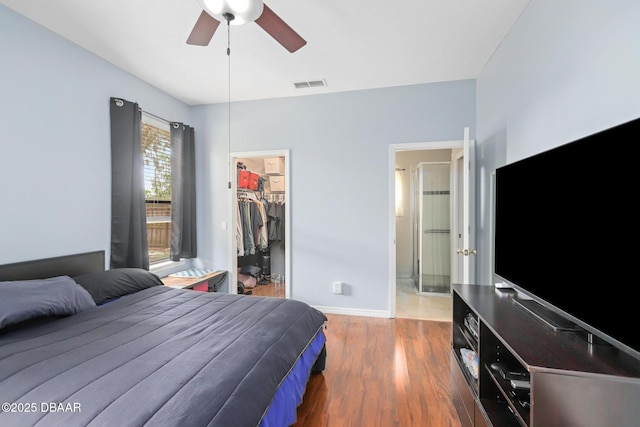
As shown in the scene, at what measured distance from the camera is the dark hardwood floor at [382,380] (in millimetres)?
1759

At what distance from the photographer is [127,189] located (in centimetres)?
289

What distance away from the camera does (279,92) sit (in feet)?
11.5

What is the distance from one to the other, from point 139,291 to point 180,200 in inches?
57.4

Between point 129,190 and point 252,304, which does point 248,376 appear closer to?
point 252,304

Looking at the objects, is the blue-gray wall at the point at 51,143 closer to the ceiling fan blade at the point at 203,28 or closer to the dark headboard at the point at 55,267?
the dark headboard at the point at 55,267

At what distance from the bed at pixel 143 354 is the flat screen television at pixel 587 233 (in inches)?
51.3

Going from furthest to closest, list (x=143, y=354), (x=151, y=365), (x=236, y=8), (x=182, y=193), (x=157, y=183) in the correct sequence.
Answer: (x=182, y=193)
(x=157, y=183)
(x=236, y=8)
(x=143, y=354)
(x=151, y=365)

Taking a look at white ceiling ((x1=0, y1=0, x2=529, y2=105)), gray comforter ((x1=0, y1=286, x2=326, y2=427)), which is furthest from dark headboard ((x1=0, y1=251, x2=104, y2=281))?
white ceiling ((x1=0, y1=0, x2=529, y2=105))

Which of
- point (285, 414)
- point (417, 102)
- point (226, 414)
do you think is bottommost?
point (285, 414)

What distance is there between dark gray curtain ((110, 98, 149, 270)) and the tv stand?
10.9ft

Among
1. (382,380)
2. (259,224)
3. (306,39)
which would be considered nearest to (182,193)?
(259,224)

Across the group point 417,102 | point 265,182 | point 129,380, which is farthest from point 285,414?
point 265,182

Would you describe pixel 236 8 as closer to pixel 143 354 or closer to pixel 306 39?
pixel 306 39

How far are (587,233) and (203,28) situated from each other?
223cm
